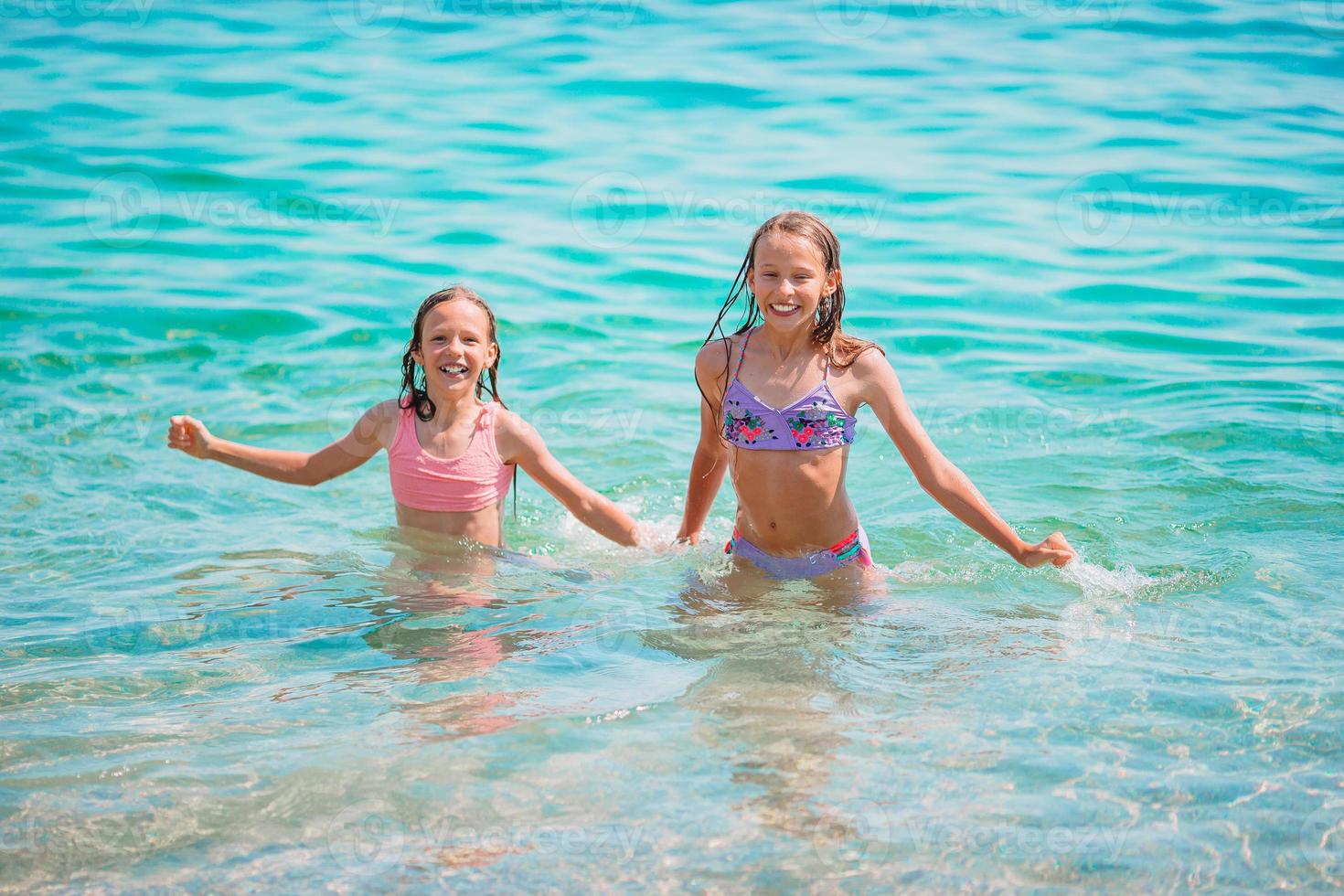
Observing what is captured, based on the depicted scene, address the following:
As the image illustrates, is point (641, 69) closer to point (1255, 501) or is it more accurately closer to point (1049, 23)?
point (1049, 23)

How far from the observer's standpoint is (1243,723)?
374cm

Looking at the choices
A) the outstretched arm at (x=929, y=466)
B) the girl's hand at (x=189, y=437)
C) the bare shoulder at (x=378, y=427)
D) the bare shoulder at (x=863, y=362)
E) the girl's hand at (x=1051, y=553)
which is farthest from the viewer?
the bare shoulder at (x=378, y=427)

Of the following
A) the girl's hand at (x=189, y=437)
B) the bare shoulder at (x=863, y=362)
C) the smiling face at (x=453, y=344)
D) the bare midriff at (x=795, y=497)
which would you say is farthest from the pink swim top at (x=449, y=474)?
the bare shoulder at (x=863, y=362)

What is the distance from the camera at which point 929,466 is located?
15.5 feet

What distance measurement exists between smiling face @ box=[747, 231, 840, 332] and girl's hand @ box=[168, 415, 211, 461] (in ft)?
7.29

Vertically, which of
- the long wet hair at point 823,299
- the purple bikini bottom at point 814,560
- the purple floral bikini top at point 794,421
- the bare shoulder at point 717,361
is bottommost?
the purple bikini bottom at point 814,560

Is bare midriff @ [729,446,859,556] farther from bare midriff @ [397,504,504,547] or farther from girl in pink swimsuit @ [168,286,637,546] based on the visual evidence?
bare midriff @ [397,504,504,547]

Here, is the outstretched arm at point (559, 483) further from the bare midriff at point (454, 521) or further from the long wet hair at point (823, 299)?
the long wet hair at point (823, 299)

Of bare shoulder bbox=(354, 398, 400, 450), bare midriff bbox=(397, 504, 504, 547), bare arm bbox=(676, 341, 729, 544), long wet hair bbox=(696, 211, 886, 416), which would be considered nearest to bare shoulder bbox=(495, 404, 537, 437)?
bare midriff bbox=(397, 504, 504, 547)

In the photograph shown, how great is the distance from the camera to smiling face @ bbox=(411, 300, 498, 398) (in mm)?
5281

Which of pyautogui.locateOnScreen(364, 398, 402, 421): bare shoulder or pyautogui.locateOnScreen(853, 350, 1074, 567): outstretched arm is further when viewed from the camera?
pyautogui.locateOnScreen(364, 398, 402, 421): bare shoulder

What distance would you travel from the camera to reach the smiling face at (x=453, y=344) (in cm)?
528

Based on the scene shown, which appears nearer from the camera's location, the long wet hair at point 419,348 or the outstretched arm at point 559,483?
the outstretched arm at point 559,483

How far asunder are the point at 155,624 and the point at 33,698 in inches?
30.5
